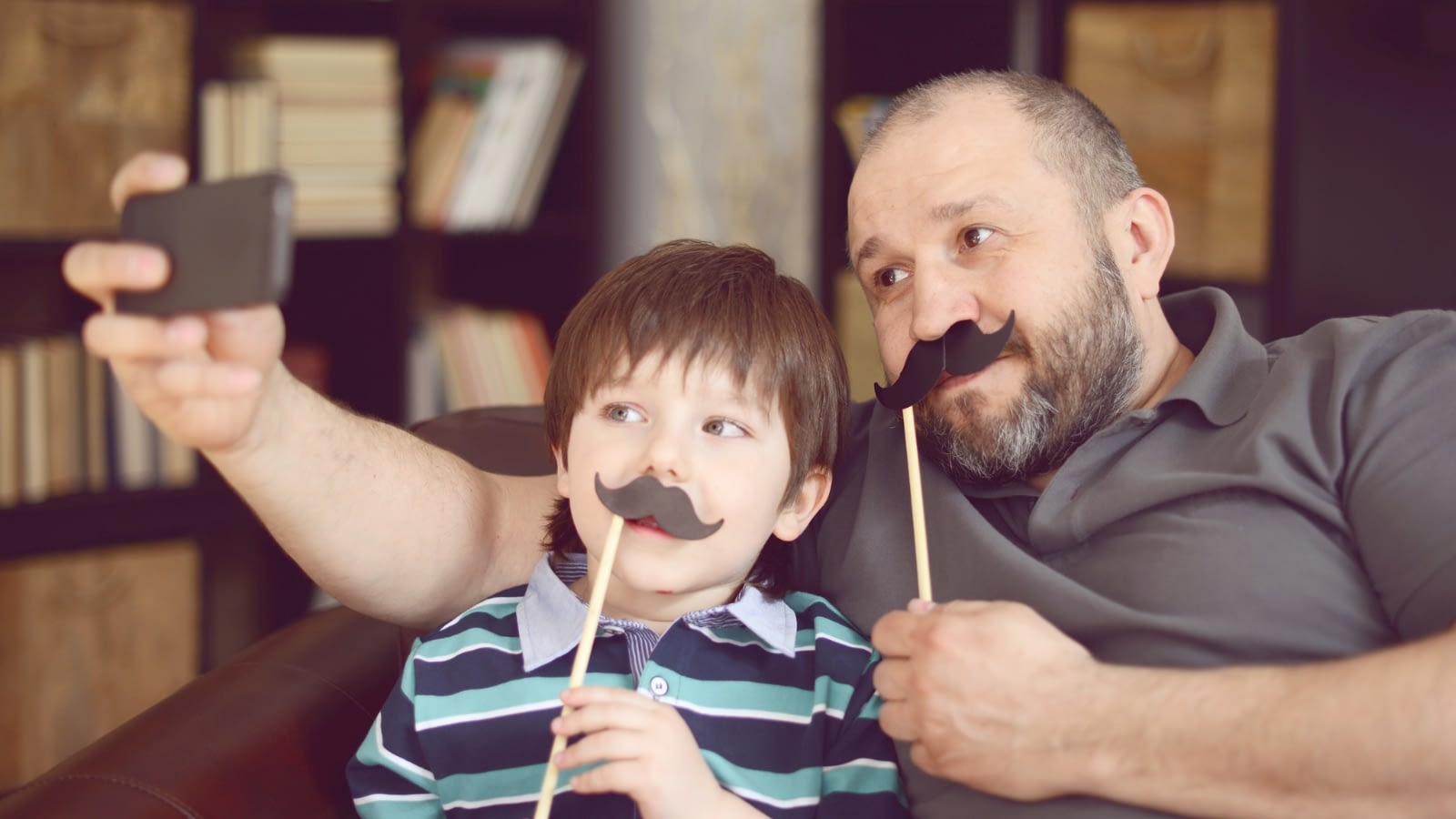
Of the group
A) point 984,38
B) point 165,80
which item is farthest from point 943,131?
point 165,80

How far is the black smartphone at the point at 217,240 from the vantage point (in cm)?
86

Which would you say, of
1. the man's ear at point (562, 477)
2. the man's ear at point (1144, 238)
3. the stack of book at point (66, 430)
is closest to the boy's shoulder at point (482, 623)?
the man's ear at point (562, 477)

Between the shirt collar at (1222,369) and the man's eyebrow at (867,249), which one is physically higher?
the man's eyebrow at (867,249)

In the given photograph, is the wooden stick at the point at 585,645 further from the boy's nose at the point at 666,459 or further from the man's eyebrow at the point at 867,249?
the man's eyebrow at the point at 867,249

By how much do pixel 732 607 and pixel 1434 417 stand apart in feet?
2.04

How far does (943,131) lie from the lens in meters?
1.39

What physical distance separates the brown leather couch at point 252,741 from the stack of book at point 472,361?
1.36 m

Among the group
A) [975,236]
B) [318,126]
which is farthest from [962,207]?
[318,126]

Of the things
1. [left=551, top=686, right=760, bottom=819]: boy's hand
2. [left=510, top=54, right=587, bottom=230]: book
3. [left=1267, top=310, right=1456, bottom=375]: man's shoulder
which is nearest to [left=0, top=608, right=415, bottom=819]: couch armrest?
[left=551, top=686, right=760, bottom=819]: boy's hand

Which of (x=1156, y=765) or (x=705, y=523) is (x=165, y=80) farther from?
(x=1156, y=765)

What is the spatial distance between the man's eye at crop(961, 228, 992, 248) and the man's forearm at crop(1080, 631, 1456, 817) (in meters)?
0.46

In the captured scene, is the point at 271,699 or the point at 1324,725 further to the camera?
the point at 271,699

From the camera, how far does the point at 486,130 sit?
2879 millimetres

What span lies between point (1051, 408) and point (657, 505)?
18.2 inches
